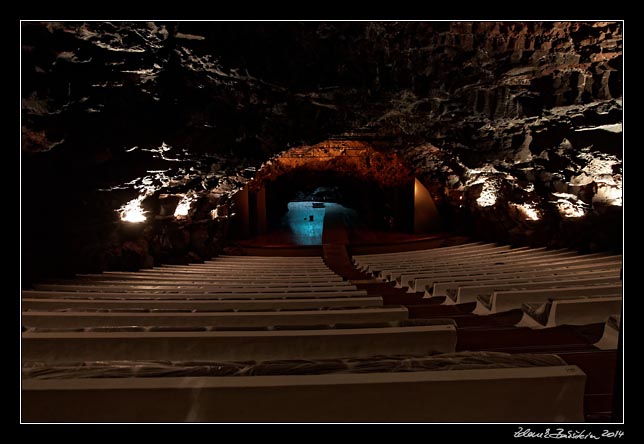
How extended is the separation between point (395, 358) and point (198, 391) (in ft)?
3.26

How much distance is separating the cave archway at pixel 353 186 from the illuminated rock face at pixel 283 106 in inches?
167

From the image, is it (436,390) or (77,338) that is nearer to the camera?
(436,390)

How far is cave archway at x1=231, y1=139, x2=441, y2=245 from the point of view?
13.4 meters

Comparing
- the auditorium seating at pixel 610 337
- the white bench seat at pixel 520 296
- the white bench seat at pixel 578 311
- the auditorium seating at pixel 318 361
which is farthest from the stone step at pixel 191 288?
the auditorium seating at pixel 610 337

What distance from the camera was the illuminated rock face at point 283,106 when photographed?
5.34 metres

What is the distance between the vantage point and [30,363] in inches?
73.1

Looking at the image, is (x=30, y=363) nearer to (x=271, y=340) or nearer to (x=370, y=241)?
(x=271, y=340)

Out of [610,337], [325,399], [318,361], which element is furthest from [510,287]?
[325,399]

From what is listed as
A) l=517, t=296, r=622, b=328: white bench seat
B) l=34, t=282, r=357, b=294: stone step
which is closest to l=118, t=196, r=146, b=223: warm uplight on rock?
l=34, t=282, r=357, b=294: stone step

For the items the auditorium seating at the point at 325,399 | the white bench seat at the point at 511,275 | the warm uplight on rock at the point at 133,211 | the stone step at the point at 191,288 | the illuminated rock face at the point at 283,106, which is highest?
the illuminated rock face at the point at 283,106

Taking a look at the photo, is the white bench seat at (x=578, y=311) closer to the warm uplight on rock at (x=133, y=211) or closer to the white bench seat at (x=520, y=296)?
the white bench seat at (x=520, y=296)

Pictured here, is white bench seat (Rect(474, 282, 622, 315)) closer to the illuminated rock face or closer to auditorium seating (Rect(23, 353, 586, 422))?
auditorium seating (Rect(23, 353, 586, 422))

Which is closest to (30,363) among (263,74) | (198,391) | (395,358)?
(198,391)

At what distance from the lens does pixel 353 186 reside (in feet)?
61.8
